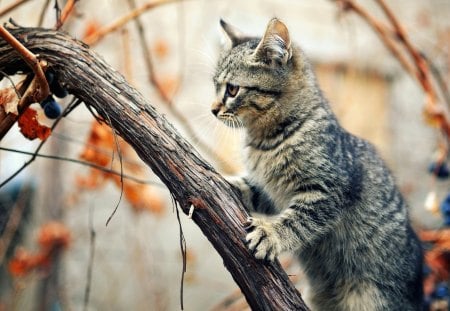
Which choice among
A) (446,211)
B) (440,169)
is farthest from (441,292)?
(440,169)

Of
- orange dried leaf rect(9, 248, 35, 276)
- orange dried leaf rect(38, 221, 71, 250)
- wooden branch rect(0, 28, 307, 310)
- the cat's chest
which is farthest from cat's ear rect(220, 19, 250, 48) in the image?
orange dried leaf rect(9, 248, 35, 276)

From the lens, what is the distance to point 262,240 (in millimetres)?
2006

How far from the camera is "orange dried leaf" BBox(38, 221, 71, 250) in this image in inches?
144

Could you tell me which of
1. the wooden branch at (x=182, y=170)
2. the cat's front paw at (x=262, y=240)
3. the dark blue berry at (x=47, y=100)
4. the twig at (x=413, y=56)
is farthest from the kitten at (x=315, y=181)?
the twig at (x=413, y=56)

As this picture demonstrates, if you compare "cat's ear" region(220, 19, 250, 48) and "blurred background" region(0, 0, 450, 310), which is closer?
"cat's ear" region(220, 19, 250, 48)

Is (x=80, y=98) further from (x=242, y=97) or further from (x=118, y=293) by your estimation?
(x=118, y=293)

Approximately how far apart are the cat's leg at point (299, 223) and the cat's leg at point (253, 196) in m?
0.24

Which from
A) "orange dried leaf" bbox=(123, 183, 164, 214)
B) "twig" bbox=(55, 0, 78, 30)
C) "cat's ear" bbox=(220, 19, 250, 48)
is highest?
"cat's ear" bbox=(220, 19, 250, 48)

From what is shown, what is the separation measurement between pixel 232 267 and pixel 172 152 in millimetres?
438

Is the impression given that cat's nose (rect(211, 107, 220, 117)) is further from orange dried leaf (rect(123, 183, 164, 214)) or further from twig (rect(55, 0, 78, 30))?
orange dried leaf (rect(123, 183, 164, 214))

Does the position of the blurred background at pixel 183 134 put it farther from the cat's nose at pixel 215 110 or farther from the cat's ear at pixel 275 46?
the cat's ear at pixel 275 46

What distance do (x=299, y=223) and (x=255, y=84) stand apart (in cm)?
62

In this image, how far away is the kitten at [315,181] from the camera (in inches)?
93.3

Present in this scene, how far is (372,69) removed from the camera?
269 inches
